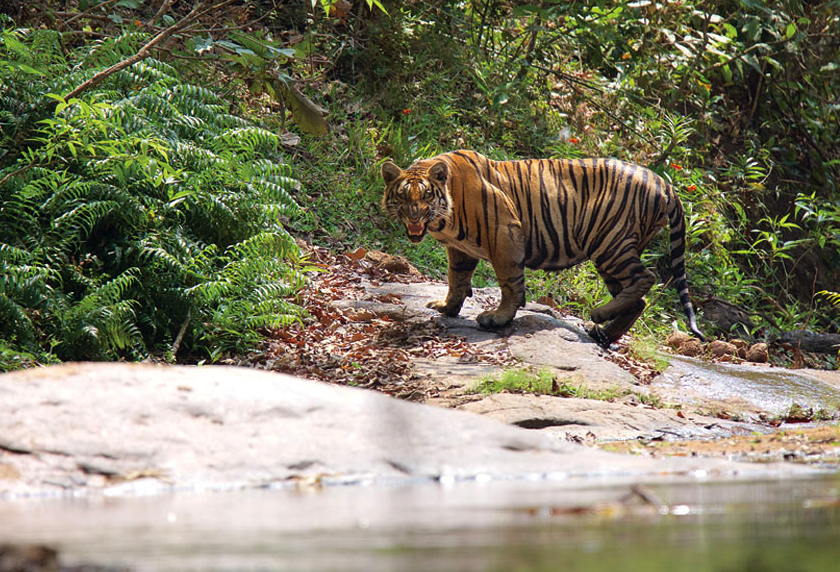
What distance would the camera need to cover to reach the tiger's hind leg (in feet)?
26.2

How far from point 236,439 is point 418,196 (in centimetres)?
421

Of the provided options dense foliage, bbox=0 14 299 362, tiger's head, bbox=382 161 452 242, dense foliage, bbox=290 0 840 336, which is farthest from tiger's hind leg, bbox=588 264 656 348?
dense foliage, bbox=0 14 299 362

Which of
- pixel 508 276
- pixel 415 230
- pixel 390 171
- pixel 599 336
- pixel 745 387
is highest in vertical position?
pixel 390 171

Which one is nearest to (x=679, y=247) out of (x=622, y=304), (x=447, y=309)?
(x=622, y=304)

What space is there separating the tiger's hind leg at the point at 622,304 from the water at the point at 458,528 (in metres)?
4.64

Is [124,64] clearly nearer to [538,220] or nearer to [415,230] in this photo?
[415,230]

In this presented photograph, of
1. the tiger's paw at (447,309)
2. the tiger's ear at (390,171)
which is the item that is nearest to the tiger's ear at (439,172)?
the tiger's ear at (390,171)

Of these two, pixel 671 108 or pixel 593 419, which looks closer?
pixel 593 419

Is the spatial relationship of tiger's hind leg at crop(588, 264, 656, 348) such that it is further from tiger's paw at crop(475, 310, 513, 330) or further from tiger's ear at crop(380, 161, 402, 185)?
tiger's ear at crop(380, 161, 402, 185)

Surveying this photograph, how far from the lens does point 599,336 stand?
8.16 m

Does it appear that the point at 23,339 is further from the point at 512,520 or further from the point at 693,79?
the point at 693,79

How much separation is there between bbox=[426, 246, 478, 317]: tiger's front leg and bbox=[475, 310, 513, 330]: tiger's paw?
0.94ft

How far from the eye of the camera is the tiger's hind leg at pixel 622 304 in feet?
26.2

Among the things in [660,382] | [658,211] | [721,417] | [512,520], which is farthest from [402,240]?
[512,520]
